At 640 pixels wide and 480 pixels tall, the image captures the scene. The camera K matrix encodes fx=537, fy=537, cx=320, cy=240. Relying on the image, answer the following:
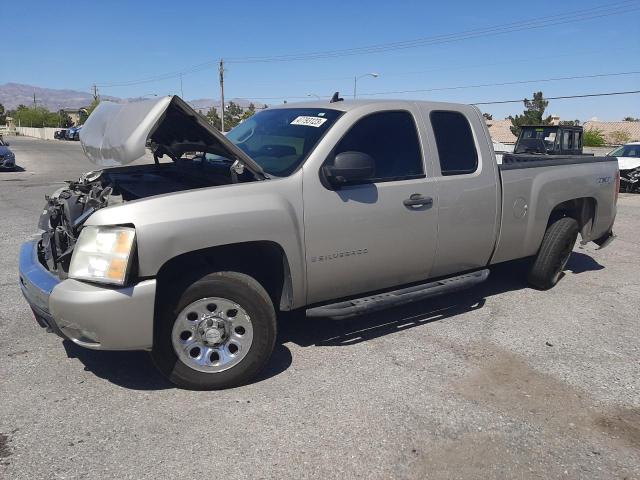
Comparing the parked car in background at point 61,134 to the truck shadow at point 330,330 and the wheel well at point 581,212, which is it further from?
the wheel well at point 581,212

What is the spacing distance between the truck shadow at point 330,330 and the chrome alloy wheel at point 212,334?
0.98ft

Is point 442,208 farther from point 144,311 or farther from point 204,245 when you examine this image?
point 144,311

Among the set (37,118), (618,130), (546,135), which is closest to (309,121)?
(546,135)

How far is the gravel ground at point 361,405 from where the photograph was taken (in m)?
2.81

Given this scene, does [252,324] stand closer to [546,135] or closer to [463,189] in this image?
[463,189]

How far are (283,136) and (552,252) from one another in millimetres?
3113

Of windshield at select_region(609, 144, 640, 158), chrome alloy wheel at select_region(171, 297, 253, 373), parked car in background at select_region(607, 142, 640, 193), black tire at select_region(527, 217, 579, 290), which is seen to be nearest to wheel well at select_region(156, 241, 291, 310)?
chrome alloy wheel at select_region(171, 297, 253, 373)

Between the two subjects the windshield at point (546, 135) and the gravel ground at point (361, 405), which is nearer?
the gravel ground at point (361, 405)

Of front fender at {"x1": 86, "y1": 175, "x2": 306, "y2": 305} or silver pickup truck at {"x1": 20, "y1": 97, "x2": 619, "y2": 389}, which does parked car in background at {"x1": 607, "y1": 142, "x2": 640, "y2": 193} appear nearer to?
silver pickup truck at {"x1": 20, "y1": 97, "x2": 619, "y2": 389}

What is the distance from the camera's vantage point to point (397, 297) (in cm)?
416

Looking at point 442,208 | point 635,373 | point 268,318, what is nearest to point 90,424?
point 268,318

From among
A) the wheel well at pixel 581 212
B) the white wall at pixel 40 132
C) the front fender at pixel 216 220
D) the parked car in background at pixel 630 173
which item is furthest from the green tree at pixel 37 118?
the front fender at pixel 216 220

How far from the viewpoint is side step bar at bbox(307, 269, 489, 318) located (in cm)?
382

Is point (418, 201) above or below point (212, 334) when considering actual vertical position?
above
